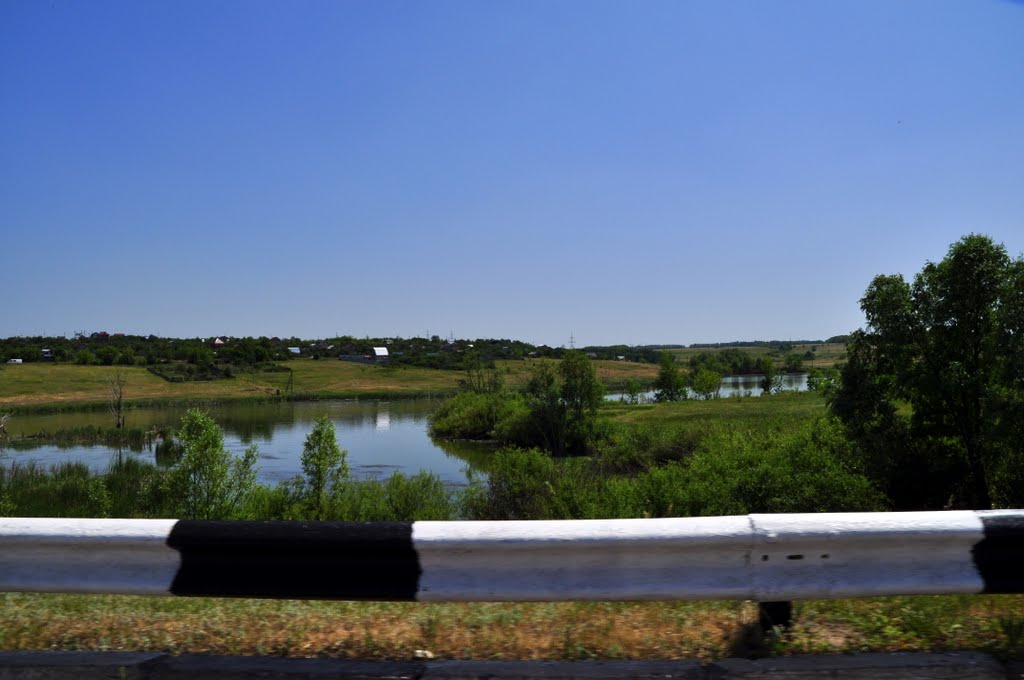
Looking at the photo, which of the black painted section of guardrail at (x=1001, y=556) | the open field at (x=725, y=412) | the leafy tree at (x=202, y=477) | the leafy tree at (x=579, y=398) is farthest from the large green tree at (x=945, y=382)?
the leafy tree at (x=579, y=398)

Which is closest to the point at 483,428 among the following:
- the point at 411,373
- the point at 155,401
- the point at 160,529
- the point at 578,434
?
the point at 578,434

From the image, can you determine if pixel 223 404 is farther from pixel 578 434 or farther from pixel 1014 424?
pixel 1014 424

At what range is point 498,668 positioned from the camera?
3.21m

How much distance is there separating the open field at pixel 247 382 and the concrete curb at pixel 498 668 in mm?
60595

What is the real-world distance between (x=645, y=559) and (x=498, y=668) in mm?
779

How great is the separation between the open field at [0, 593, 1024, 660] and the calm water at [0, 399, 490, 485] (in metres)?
29.3

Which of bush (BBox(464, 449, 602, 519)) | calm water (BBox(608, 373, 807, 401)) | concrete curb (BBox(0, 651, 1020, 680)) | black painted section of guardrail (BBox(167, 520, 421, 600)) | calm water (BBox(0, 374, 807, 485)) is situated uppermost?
black painted section of guardrail (BBox(167, 520, 421, 600))

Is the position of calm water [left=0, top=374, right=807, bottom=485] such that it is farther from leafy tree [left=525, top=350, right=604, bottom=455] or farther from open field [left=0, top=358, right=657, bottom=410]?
open field [left=0, top=358, right=657, bottom=410]

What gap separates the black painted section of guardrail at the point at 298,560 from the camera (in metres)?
3.42

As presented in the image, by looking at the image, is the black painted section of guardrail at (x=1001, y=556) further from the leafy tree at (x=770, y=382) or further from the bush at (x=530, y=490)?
the leafy tree at (x=770, y=382)

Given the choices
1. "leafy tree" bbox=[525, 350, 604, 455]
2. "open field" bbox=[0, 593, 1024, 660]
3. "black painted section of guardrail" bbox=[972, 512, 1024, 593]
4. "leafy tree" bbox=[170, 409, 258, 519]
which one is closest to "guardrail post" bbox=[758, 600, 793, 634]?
"open field" bbox=[0, 593, 1024, 660]

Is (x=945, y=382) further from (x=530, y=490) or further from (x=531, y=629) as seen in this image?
(x=530, y=490)

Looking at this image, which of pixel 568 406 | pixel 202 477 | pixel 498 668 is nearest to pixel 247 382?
pixel 568 406

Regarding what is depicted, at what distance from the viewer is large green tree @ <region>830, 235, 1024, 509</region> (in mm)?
12633
